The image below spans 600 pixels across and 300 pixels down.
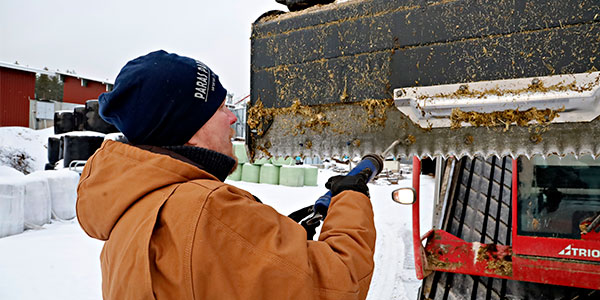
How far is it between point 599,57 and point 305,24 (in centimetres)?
101

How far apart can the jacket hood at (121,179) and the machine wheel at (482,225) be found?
112 inches

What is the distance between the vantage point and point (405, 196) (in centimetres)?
224

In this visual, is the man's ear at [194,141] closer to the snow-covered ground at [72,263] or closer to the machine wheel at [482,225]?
the machine wheel at [482,225]

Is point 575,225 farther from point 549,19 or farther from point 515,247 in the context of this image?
point 549,19

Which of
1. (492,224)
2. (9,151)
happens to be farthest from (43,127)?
(492,224)

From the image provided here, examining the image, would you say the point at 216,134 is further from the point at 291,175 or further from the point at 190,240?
the point at 291,175

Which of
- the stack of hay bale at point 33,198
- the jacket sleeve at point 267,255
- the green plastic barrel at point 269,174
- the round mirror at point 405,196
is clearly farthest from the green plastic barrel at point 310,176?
the jacket sleeve at point 267,255

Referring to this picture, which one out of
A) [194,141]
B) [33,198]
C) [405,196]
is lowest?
[33,198]

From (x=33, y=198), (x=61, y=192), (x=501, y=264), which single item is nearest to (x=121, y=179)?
(x=501, y=264)

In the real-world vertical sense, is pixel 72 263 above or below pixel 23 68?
below

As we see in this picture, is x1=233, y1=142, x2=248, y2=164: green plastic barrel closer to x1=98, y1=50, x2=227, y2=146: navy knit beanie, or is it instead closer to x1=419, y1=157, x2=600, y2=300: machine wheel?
x1=419, y1=157, x2=600, y2=300: machine wheel

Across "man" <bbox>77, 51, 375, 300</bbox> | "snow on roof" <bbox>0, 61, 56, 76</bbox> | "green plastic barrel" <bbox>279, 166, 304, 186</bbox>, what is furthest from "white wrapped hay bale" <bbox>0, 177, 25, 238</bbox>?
"snow on roof" <bbox>0, 61, 56, 76</bbox>

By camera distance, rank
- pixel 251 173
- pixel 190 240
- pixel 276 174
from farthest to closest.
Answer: pixel 251 173 → pixel 276 174 → pixel 190 240

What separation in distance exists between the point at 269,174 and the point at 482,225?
9.09 m
